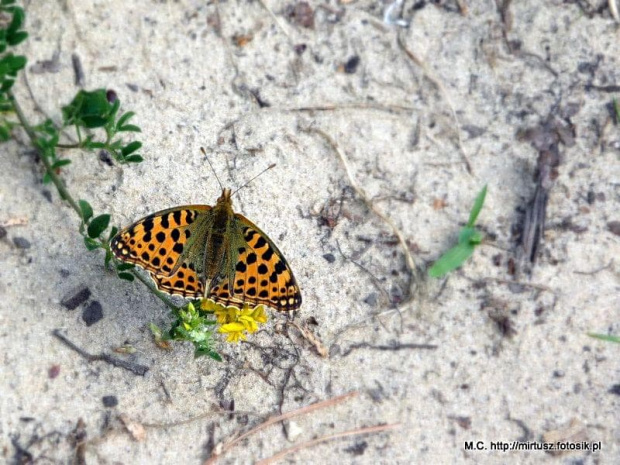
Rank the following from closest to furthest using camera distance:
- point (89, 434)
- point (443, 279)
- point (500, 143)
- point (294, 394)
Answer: point (89, 434) → point (294, 394) → point (443, 279) → point (500, 143)

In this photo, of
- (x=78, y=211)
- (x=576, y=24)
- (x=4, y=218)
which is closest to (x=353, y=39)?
(x=576, y=24)

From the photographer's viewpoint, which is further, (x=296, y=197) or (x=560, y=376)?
(x=296, y=197)

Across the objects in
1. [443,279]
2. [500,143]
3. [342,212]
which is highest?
[500,143]

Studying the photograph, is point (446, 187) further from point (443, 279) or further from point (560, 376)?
point (560, 376)

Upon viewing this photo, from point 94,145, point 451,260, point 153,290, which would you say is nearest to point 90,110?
point 94,145

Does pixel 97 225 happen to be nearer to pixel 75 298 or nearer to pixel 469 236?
pixel 75 298

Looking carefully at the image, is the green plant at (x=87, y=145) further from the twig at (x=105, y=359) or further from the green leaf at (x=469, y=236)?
the green leaf at (x=469, y=236)

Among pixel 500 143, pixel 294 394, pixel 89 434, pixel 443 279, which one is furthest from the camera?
pixel 500 143

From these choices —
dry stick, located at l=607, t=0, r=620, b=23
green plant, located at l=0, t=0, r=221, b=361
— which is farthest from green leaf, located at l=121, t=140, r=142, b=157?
dry stick, located at l=607, t=0, r=620, b=23
